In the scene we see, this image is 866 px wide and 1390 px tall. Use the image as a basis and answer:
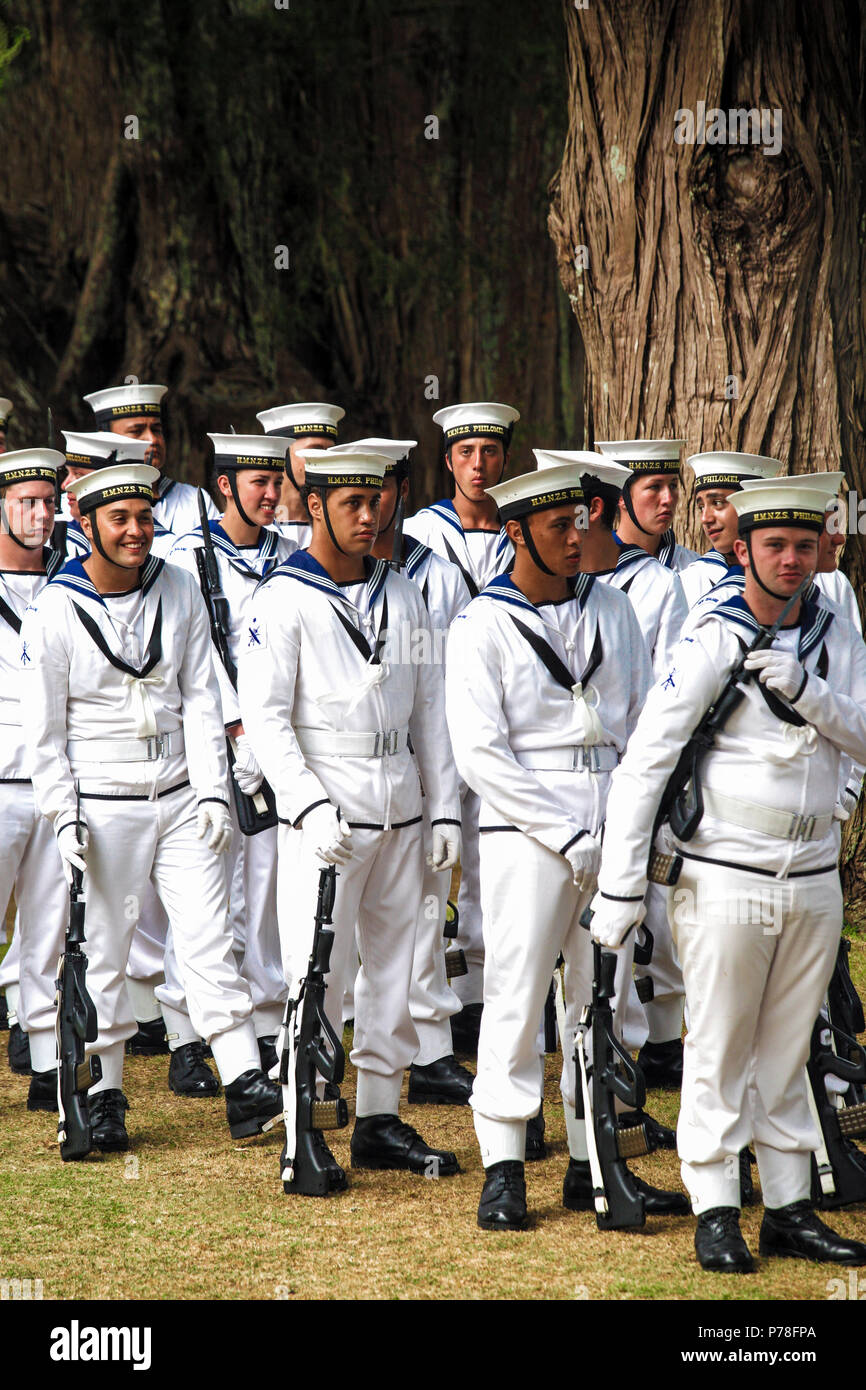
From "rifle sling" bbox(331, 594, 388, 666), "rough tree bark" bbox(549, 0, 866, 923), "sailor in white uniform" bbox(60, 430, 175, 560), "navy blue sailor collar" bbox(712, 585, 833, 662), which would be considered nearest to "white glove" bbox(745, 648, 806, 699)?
"navy blue sailor collar" bbox(712, 585, 833, 662)

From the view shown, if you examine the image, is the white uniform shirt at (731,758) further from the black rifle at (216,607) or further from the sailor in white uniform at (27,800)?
the sailor in white uniform at (27,800)

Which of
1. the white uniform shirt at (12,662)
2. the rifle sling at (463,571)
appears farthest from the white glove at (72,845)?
the rifle sling at (463,571)

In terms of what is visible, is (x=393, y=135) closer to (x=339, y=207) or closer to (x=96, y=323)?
(x=339, y=207)

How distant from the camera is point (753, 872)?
4367mm

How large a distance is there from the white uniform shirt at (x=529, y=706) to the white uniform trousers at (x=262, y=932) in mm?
1920

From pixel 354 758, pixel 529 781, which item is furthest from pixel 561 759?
pixel 354 758

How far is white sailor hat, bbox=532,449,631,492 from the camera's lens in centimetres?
505

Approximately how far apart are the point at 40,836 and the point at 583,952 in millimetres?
2407

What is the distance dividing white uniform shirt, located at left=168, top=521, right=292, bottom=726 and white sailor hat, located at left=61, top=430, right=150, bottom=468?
0.59 meters

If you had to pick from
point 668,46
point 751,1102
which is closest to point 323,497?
point 751,1102

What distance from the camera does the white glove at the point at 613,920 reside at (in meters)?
4.41

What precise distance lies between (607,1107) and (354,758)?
1378 millimetres

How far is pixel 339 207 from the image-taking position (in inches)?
541

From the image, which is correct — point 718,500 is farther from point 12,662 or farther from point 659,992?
point 12,662
